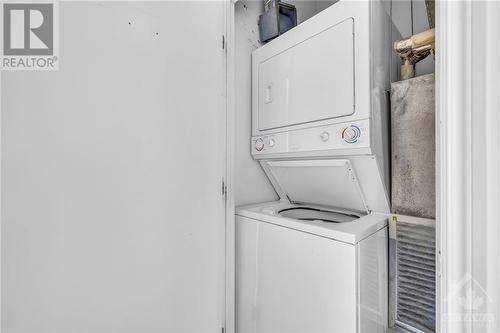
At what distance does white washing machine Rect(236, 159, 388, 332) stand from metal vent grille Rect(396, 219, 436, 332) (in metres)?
0.08

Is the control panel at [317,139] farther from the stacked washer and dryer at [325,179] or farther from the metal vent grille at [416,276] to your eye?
the metal vent grille at [416,276]

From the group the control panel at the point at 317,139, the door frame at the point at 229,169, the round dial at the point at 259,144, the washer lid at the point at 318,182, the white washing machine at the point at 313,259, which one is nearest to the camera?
the white washing machine at the point at 313,259

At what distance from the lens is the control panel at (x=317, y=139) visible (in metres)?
1.39

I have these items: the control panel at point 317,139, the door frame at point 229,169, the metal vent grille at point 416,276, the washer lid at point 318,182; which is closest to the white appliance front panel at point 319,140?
the control panel at point 317,139

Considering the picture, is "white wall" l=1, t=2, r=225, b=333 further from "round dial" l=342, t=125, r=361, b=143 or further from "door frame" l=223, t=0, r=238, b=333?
"round dial" l=342, t=125, r=361, b=143

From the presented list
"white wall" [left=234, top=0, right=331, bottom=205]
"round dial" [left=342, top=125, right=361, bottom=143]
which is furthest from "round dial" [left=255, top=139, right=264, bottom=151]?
"round dial" [left=342, top=125, right=361, bottom=143]

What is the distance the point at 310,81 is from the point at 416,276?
1.29m

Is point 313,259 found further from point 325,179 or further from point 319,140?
point 319,140

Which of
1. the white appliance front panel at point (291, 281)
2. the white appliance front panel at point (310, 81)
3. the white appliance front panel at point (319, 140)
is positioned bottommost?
the white appliance front panel at point (291, 281)

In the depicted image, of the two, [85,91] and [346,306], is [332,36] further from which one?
[346,306]

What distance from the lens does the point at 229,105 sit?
176 centimetres

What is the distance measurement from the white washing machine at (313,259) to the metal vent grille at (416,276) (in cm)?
8

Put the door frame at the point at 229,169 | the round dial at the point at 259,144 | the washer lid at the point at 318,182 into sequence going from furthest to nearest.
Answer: the round dial at the point at 259,144
the door frame at the point at 229,169
the washer lid at the point at 318,182

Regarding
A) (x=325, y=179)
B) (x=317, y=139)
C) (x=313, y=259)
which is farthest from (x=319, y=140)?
(x=313, y=259)
